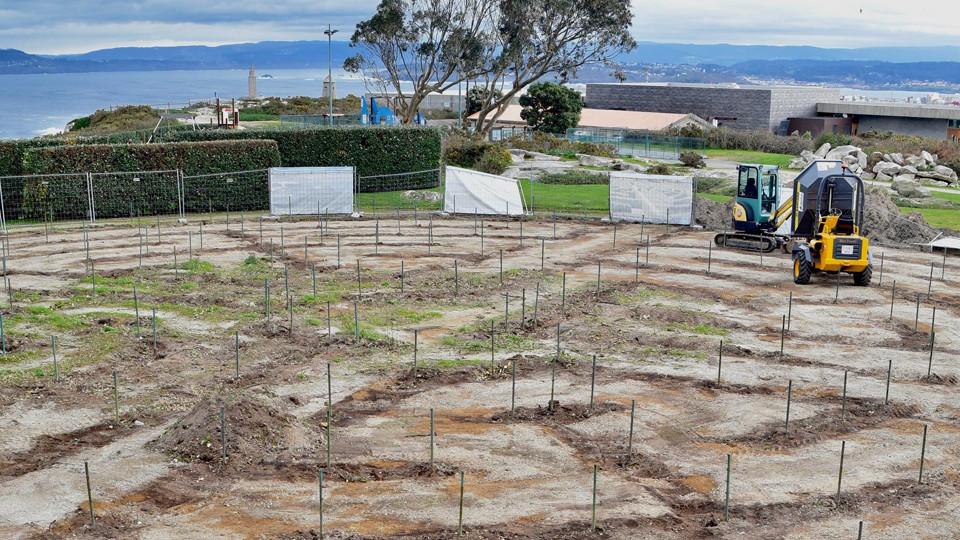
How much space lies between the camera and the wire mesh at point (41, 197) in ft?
115

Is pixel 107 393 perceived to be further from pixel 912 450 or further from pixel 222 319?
pixel 912 450

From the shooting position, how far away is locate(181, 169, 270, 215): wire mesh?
3803 centimetres

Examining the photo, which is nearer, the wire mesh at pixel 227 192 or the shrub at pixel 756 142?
the wire mesh at pixel 227 192

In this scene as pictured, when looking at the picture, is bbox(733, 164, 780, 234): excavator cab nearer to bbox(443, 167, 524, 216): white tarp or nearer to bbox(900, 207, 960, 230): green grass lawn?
bbox(900, 207, 960, 230): green grass lawn

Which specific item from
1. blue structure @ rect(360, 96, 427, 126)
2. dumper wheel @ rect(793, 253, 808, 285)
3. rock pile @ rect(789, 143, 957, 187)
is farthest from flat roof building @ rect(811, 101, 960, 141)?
dumper wheel @ rect(793, 253, 808, 285)

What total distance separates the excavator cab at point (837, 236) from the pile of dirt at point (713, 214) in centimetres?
876

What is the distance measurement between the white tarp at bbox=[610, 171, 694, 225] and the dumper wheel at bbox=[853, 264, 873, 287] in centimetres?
1028

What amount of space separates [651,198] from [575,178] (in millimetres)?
9867

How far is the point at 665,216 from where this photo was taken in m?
36.3

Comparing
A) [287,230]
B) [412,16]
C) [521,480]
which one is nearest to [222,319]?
[521,480]

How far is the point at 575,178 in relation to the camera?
4594cm

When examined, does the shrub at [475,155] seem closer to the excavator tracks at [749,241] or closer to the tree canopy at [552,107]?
the excavator tracks at [749,241]

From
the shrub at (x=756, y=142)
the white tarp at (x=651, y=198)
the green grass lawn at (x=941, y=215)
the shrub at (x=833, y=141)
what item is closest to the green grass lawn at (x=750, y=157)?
the shrub at (x=756, y=142)

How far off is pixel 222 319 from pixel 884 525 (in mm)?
14592
